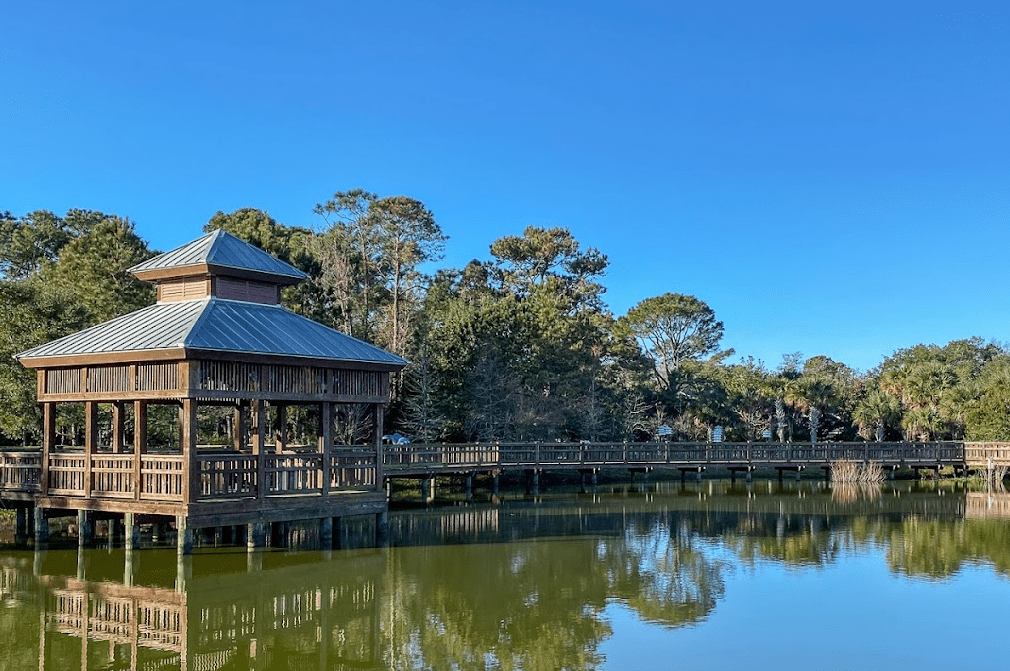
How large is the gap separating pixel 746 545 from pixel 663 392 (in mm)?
29660

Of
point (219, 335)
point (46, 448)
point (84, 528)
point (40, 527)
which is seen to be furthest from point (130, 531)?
point (219, 335)

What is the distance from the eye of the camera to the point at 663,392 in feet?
171

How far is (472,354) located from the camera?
4075 centimetres

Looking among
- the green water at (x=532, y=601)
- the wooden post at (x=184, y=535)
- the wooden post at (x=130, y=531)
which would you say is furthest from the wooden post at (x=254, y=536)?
the wooden post at (x=130, y=531)

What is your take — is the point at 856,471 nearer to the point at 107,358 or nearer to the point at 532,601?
the point at 532,601

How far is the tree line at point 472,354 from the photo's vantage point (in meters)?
32.6

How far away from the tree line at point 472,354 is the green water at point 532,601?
43.4 feet

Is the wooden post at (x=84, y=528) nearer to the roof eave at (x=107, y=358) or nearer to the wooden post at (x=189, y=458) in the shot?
the roof eave at (x=107, y=358)

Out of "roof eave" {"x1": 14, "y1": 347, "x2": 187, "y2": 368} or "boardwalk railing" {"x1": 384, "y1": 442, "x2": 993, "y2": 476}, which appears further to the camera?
"boardwalk railing" {"x1": 384, "y1": 442, "x2": 993, "y2": 476}

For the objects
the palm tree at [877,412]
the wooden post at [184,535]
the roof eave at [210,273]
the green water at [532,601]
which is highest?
the roof eave at [210,273]

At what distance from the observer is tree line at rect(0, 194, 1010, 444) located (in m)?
32.6

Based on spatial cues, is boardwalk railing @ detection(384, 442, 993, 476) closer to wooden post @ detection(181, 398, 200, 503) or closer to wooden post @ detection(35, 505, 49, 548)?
wooden post @ detection(35, 505, 49, 548)

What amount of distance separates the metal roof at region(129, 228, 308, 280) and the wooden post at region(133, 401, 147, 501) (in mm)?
3500

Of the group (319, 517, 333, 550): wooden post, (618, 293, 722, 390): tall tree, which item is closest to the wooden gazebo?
(319, 517, 333, 550): wooden post
